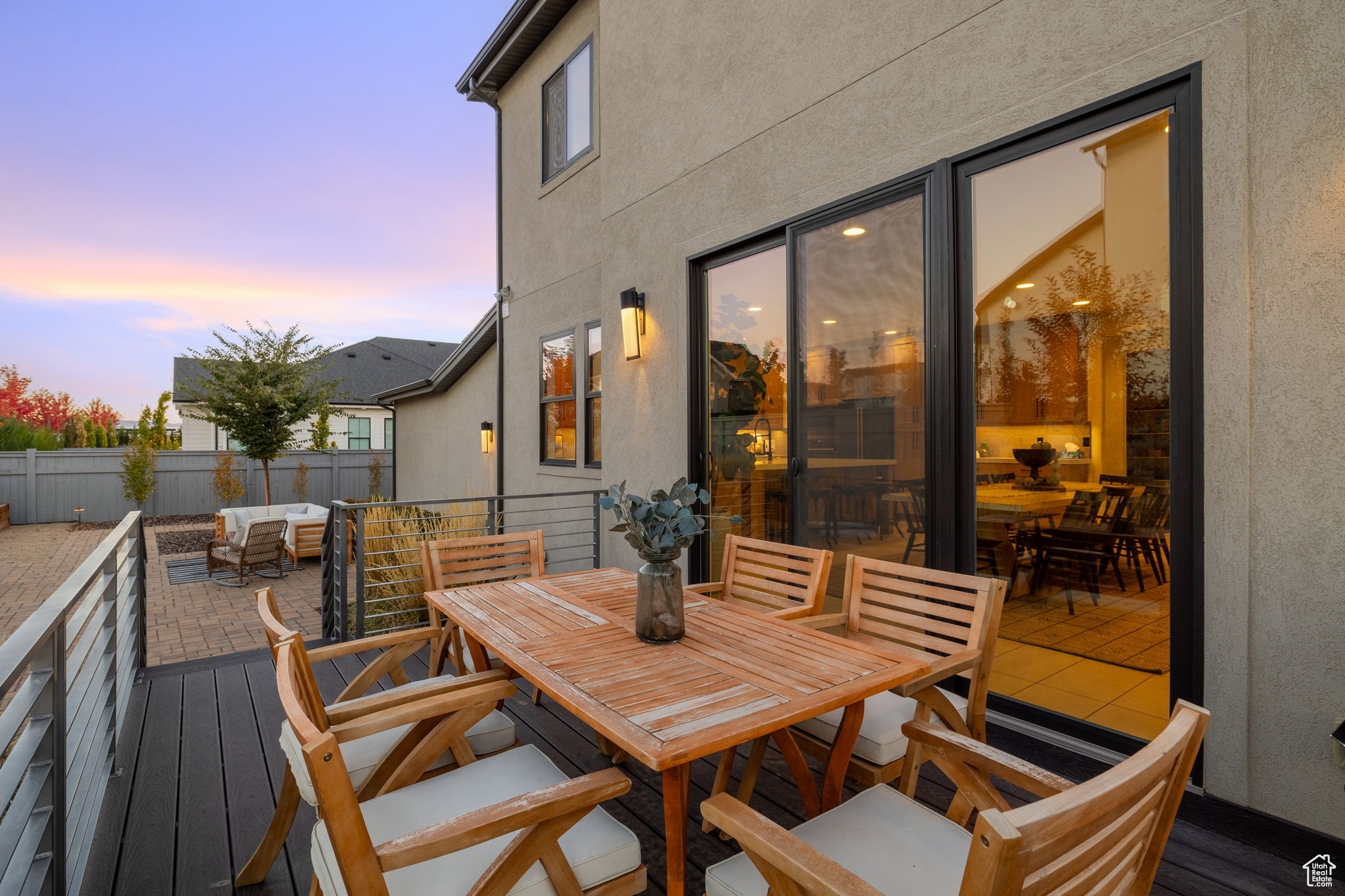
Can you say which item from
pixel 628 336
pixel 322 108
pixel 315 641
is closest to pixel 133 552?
pixel 315 641

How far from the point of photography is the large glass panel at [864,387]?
3.20 metres

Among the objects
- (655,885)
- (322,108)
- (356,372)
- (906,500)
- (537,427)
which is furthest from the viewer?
(356,372)

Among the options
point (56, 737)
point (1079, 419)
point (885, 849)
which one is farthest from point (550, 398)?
point (885, 849)

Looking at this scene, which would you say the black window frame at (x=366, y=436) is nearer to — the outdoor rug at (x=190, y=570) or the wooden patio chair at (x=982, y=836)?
the outdoor rug at (x=190, y=570)

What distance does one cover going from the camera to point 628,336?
524 cm

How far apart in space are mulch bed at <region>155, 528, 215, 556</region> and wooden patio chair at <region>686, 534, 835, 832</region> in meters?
11.5

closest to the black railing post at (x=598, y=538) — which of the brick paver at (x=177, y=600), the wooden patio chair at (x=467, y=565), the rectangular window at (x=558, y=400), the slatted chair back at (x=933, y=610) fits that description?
the rectangular window at (x=558, y=400)

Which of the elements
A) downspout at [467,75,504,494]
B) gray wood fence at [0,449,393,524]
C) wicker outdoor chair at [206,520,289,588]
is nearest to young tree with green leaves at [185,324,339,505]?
gray wood fence at [0,449,393,524]

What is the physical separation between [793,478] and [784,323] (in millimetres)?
986

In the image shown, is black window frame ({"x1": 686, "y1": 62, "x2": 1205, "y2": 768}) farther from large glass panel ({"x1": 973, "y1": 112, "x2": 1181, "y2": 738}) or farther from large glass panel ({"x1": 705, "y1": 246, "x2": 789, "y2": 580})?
large glass panel ({"x1": 705, "y1": 246, "x2": 789, "y2": 580})

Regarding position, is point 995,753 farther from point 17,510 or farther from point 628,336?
point 17,510

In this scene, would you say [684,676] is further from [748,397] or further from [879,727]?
[748,397]

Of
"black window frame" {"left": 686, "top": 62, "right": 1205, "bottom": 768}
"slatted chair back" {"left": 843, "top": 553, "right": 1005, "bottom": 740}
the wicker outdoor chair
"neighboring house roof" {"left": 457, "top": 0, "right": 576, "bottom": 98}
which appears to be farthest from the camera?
the wicker outdoor chair

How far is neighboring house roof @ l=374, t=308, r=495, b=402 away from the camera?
29.2 ft
